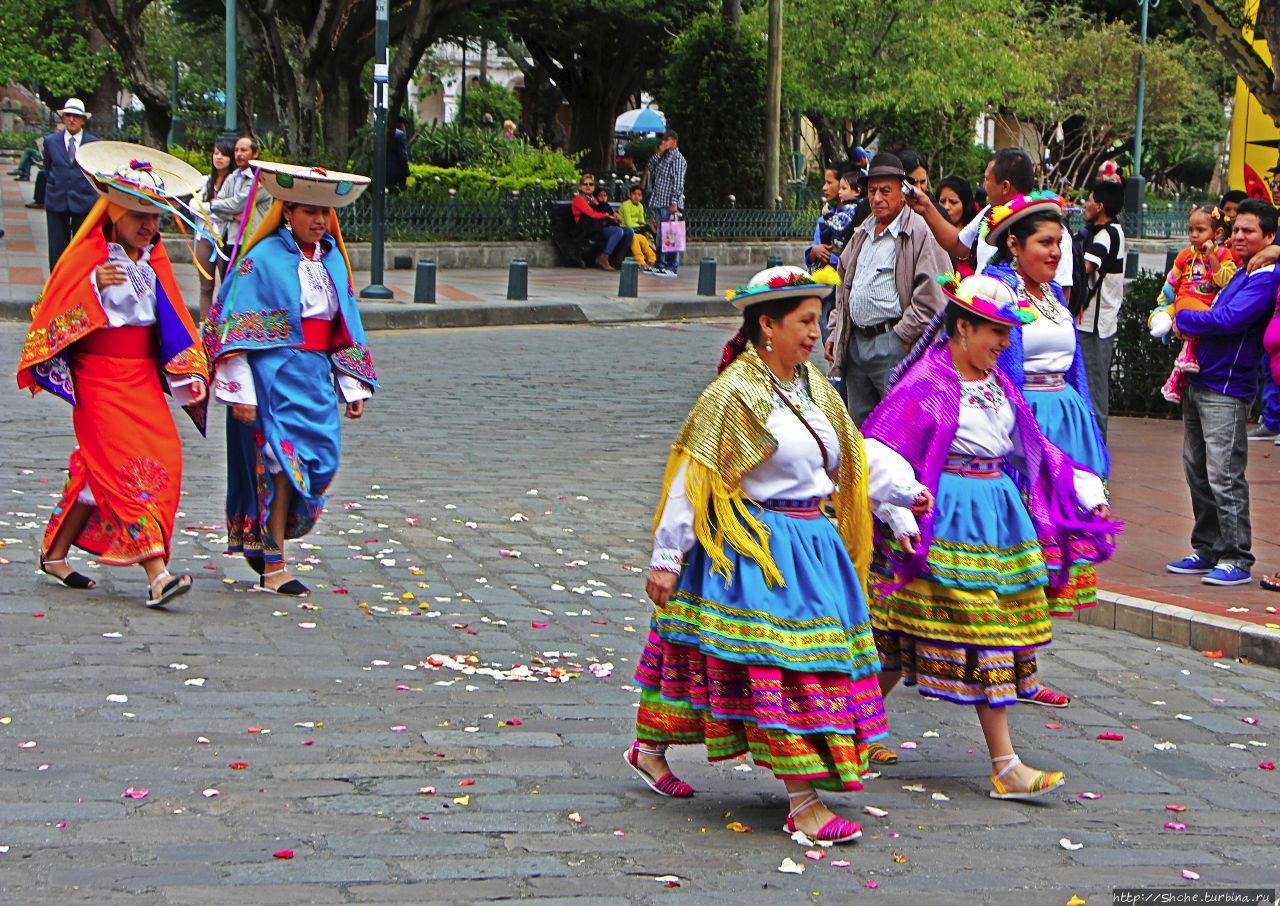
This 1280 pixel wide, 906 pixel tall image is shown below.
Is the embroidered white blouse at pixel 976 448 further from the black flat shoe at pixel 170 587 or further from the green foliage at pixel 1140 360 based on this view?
the green foliage at pixel 1140 360

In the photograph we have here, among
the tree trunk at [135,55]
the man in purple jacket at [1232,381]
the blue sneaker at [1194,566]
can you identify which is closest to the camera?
the man in purple jacket at [1232,381]

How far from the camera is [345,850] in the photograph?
4.66 m

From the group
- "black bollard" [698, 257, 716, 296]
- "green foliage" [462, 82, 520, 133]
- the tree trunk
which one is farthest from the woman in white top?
"green foliage" [462, 82, 520, 133]

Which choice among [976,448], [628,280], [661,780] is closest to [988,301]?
[976,448]

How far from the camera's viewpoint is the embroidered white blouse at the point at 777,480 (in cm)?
500

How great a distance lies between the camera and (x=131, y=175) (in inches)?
286

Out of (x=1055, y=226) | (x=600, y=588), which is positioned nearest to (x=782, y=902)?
(x=1055, y=226)

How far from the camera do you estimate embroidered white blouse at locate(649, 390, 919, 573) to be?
4996 millimetres

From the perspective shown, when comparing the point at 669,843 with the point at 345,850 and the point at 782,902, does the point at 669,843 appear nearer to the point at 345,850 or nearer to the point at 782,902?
the point at 782,902

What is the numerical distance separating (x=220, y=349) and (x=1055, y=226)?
3.43 m

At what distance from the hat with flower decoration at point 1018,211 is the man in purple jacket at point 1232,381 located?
1.70 meters

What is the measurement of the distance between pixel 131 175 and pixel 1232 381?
16.5ft

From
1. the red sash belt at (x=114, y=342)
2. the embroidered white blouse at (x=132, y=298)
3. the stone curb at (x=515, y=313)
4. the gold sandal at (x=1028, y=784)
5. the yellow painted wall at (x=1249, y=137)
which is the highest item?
the yellow painted wall at (x=1249, y=137)

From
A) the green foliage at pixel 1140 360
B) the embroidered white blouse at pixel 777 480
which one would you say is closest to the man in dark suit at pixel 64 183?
the green foliage at pixel 1140 360
